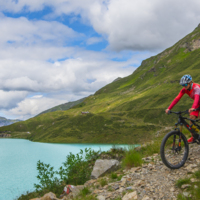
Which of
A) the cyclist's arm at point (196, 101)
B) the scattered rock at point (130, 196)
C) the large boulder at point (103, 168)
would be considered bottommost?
the large boulder at point (103, 168)

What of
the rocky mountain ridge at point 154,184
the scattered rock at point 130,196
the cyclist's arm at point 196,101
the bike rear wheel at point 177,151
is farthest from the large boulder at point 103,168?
the cyclist's arm at point 196,101

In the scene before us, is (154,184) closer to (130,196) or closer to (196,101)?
(130,196)

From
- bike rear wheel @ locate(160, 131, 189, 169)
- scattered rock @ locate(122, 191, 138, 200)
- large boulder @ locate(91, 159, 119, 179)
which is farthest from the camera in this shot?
large boulder @ locate(91, 159, 119, 179)

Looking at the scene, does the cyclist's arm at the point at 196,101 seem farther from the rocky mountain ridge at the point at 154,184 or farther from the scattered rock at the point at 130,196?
the scattered rock at the point at 130,196

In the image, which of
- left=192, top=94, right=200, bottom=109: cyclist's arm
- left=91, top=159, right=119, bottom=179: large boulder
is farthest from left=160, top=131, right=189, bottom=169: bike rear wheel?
left=91, top=159, right=119, bottom=179: large boulder

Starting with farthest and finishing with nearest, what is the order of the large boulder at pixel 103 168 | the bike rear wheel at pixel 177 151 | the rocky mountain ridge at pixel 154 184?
1. the large boulder at pixel 103 168
2. the bike rear wheel at pixel 177 151
3. the rocky mountain ridge at pixel 154 184

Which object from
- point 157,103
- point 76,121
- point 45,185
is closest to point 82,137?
point 76,121

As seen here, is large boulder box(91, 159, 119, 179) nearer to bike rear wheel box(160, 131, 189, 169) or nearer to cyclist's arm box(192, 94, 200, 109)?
Result: bike rear wheel box(160, 131, 189, 169)

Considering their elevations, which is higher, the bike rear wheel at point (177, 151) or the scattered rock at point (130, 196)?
the bike rear wheel at point (177, 151)

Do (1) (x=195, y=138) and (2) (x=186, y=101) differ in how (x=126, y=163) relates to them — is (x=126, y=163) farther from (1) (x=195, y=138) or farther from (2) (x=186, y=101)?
(2) (x=186, y=101)

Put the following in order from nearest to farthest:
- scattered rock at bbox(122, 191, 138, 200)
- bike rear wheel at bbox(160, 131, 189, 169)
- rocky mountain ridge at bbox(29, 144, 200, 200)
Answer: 1. rocky mountain ridge at bbox(29, 144, 200, 200)
2. scattered rock at bbox(122, 191, 138, 200)
3. bike rear wheel at bbox(160, 131, 189, 169)

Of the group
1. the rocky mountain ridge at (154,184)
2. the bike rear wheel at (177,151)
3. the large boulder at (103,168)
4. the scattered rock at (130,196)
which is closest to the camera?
the rocky mountain ridge at (154,184)

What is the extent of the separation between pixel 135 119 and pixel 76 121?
192 feet

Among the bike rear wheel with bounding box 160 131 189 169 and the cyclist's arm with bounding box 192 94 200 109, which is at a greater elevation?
the cyclist's arm with bounding box 192 94 200 109
